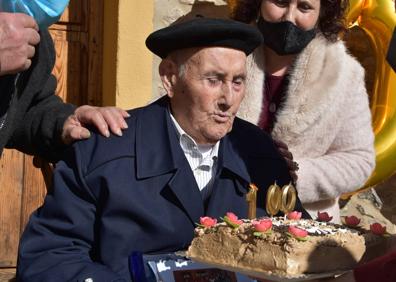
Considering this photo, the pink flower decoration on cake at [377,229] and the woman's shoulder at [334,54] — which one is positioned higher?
the woman's shoulder at [334,54]

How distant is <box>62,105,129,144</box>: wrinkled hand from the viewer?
3.05 meters

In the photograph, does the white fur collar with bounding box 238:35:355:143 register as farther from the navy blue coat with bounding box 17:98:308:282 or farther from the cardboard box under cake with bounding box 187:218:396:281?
the cardboard box under cake with bounding box 187:218:396:281

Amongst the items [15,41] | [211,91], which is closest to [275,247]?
[211,91]

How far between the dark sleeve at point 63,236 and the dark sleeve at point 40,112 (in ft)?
0.68

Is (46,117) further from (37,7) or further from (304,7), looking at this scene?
(304,7)

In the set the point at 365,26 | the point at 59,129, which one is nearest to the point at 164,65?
the point at 59,129

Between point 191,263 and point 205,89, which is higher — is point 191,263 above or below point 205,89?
below

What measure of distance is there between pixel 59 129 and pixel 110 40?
6.34 ft

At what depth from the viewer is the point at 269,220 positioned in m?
2.76

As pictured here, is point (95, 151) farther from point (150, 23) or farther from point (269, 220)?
point (150, 23)

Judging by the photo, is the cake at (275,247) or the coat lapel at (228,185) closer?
the cake at (275,247)

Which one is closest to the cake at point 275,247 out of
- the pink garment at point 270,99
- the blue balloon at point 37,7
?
the blue balloon at point 37,7

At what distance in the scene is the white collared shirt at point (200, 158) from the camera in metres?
3.11

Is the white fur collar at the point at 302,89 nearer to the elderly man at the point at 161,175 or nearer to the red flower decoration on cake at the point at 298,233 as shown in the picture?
the elderly man at the point at 161,175
